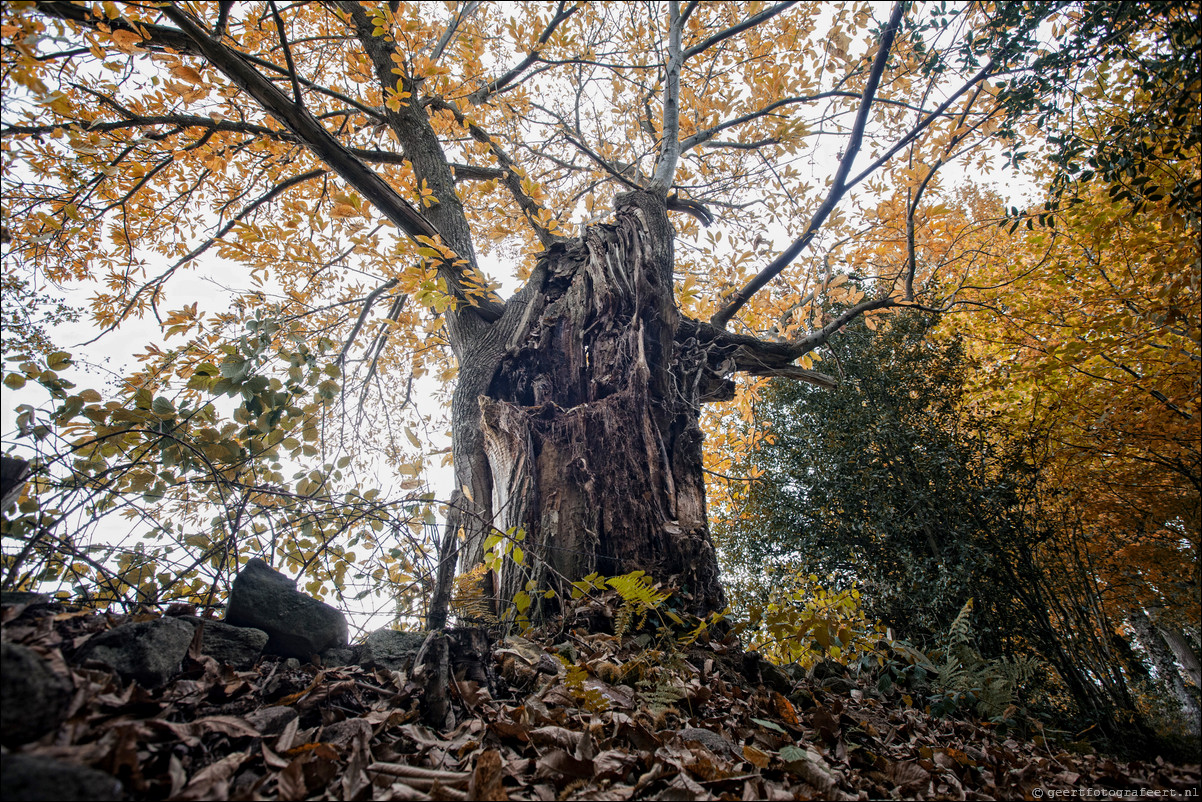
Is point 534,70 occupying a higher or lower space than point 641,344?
higher

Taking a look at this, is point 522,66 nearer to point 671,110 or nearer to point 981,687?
point 671,110

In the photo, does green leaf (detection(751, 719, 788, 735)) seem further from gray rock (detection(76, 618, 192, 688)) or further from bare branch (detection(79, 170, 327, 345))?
bare branch (detection(79, 170, 327, 345))

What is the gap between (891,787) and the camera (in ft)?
4.96

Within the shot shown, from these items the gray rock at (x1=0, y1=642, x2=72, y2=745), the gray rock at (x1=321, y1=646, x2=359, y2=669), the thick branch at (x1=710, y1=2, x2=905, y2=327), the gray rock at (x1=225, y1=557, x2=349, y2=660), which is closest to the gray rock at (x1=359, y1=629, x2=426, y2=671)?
the gray rock at (x1=321, y1=646, x2=359, y2=669)

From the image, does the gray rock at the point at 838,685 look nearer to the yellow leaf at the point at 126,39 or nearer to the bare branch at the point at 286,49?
the bare branch at the point at 286,49

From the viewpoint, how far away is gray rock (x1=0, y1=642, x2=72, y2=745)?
77cm

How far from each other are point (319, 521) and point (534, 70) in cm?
536

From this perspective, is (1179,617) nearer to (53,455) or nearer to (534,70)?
(53,455)

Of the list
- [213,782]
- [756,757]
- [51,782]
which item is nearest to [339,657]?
[213,782]

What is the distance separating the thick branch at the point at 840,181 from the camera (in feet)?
8.94

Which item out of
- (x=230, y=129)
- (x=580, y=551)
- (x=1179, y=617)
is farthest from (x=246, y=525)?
(x=1179, y=617)

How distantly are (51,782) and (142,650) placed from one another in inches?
22.5

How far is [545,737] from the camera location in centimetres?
132

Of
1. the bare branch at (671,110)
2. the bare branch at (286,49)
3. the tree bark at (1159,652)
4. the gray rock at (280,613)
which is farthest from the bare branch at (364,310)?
the tree bark at (1159,652)
